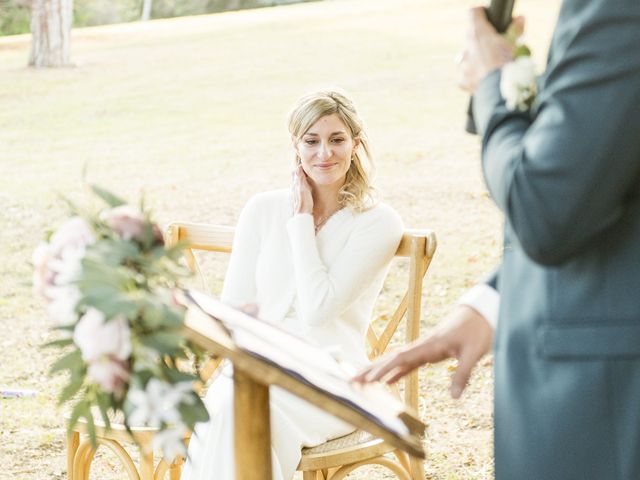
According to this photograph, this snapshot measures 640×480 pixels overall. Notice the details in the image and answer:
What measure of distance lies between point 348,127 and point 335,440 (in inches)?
43.6

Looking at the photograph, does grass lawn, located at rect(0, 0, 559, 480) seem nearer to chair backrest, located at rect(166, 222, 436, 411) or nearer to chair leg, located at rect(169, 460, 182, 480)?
chair backrest, located at rect(166, 222, 436, 411)

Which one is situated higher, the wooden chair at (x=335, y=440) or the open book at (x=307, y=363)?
the wooden chair at (x=335, y=440)

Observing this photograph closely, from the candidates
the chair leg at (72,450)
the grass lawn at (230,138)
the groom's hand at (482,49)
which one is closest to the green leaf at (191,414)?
the groom's hand at (482,49)

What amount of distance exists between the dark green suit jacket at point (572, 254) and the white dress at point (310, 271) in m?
1.77

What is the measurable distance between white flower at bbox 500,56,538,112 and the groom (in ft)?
0.04

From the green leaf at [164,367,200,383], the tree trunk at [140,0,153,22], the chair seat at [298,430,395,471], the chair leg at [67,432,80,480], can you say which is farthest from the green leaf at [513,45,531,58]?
the tree trunk at [140,0,153,22]

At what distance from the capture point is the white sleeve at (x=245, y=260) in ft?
11.9

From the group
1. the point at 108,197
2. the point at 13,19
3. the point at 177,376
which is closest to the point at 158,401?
the point at 177,376

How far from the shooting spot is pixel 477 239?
8148 millimetres

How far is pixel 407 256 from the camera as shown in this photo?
3.59 metres

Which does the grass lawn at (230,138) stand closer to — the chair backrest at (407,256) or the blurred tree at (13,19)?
the chair backrest at (407,256)

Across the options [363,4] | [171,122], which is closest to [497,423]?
[171,122]

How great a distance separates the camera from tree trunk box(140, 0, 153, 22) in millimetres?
21781

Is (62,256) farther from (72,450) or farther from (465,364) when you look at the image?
(72,450)
